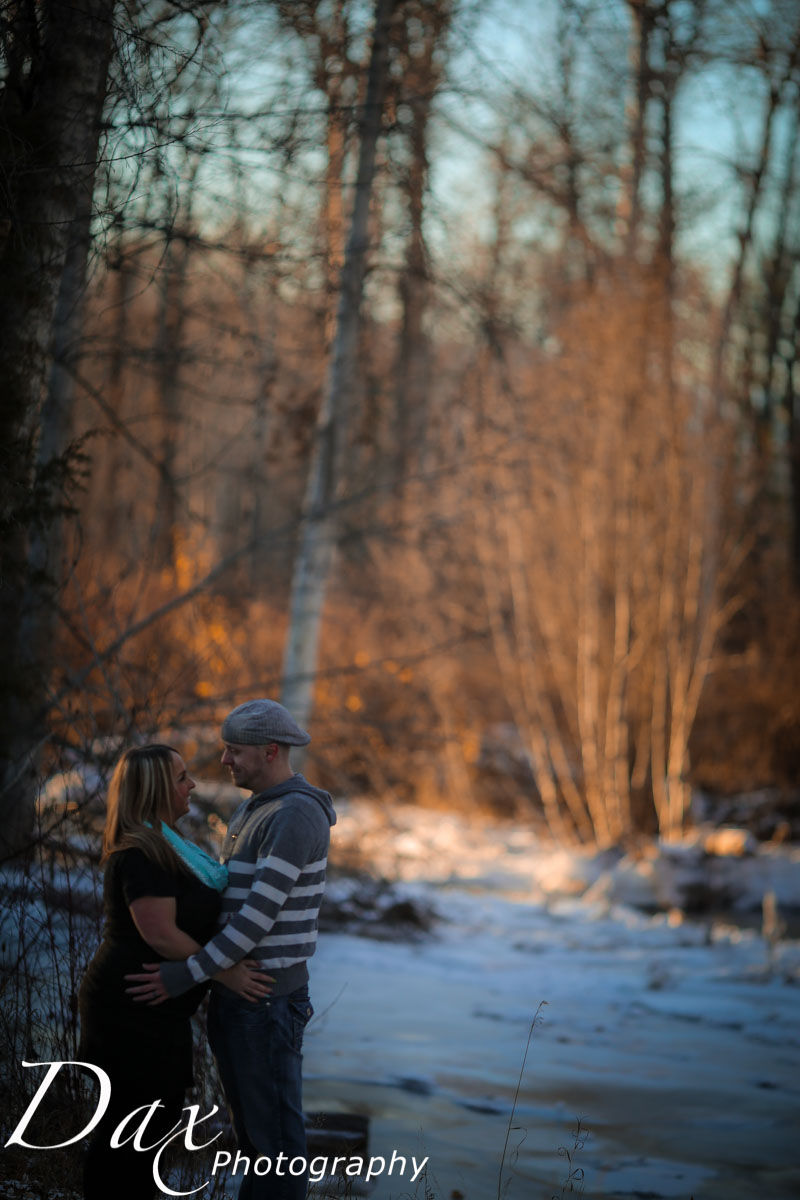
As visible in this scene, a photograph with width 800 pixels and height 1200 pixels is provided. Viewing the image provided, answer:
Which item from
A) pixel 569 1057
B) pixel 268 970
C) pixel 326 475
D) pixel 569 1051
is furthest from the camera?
pixel 326 475

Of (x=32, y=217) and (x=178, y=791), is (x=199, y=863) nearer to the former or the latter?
(x=178, y=791)

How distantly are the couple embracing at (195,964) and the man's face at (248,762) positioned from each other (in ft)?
0.15

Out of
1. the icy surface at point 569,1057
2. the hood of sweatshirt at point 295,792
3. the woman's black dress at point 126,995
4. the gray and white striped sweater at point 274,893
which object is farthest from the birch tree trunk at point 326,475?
the woman's black dress at point 126,995

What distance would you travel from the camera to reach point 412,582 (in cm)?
1734

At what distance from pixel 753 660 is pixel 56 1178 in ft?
45.4

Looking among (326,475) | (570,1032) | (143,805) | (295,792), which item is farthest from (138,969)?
(326,475)

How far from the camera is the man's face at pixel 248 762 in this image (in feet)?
10.4

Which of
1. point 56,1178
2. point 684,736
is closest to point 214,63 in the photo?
point 56,1178

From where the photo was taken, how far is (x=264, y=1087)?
299cm

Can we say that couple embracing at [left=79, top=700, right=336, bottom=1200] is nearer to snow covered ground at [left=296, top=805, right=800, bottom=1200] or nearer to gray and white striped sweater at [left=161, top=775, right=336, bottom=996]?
gray and white striped sweater at [left=161, top=775, right=336, bottom=996]

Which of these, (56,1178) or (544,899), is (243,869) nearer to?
(56,1178)

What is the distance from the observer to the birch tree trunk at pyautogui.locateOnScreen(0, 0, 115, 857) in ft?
12.6

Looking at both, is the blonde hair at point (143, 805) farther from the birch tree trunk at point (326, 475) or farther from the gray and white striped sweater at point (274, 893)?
the birch tree trunk at point (326, 475)

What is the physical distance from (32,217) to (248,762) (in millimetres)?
2179
